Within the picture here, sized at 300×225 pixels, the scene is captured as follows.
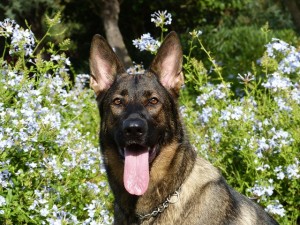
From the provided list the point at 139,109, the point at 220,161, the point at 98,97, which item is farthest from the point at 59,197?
the point at 220,161

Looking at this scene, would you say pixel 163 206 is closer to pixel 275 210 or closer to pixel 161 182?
pixel 161 182

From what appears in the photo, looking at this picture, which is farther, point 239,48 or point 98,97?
point 239,48

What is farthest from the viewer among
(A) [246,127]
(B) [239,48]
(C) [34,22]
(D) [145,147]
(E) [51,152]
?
(B) [239,48]

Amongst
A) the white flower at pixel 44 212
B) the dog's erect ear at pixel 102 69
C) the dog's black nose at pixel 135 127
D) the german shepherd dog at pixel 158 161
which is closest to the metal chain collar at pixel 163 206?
the german shepherd dog at pixel 158 161

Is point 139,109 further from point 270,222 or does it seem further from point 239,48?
point 239,48

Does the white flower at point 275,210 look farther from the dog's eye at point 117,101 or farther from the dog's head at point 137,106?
the dog's eye at point 117,101

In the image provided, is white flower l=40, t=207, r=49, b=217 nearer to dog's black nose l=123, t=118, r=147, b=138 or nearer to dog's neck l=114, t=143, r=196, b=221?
dog's neck l=114, t=143, r=196, b=221

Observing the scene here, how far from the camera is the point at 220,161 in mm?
5816

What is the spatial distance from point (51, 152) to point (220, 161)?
1564mm

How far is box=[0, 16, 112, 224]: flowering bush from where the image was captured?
15.1 ft

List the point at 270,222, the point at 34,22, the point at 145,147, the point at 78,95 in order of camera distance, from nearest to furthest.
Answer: the point at 145,147
the point at 270,222
the point at 78,95
the point at 34,22

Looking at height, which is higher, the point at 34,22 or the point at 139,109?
the point at 139,109

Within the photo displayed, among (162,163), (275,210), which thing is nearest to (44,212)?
(162,163)

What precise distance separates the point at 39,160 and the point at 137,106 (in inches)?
50.8
